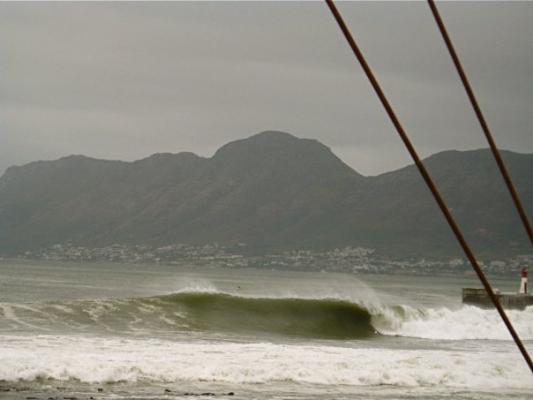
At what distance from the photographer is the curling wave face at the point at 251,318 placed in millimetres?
A: 32594

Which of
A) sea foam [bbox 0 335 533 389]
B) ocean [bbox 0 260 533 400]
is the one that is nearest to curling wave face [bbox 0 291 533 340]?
ocean [bbox 0 260 533 400]

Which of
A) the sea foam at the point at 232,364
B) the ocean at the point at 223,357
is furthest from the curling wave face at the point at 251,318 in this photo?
the sea foam at the point at 232,364

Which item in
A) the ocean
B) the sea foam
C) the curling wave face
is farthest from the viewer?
the curling wave face

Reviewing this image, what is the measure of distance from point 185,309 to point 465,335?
11591 mm

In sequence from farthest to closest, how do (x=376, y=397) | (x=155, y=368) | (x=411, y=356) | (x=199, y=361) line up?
1. (x=411, y=356)
2. (x=199, y=361)
3. (x=155, y=368)
4. (x=376, y=397)

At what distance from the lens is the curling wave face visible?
32.6 m

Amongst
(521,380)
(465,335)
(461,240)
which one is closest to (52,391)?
(521,380)

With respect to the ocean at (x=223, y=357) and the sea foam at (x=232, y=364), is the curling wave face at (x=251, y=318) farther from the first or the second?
the sea foam at (x=232, y=364)

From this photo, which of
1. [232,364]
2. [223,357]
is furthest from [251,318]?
[232,364]

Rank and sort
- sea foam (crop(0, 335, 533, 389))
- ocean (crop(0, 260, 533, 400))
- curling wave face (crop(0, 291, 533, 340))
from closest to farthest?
ocean (crop(0, 260, 533, 400)), sea foam (crop(0, 335, 533, 389)), curling wave face (crop(0, 291, 533, 340))

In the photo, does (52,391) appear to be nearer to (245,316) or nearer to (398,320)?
(245,316)

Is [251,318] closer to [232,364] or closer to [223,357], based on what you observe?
[223,357]

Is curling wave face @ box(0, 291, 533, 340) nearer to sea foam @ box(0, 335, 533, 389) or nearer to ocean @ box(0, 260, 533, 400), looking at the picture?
ocean @ box(0, 260, 533, 400)

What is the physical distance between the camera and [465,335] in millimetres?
42938
